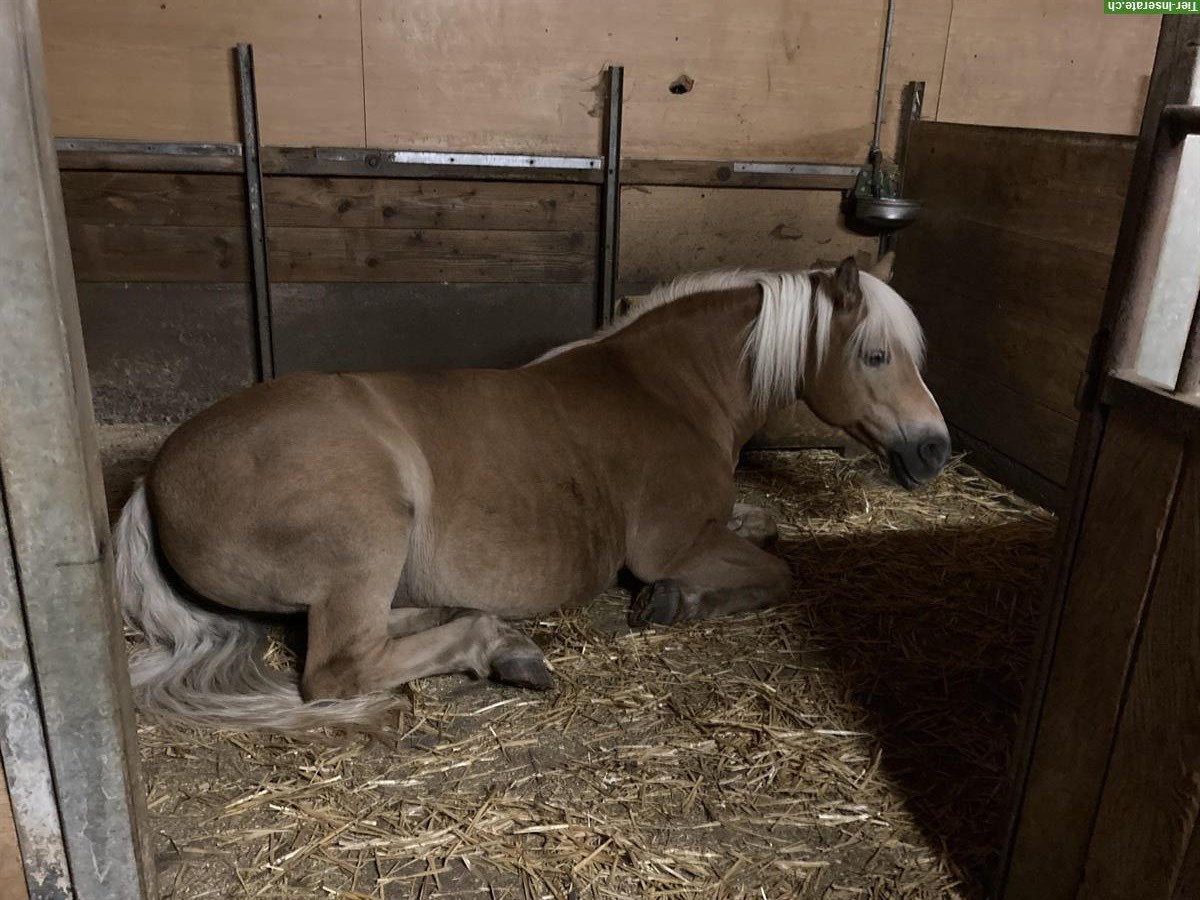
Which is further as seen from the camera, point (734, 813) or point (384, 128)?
point (384, 128)

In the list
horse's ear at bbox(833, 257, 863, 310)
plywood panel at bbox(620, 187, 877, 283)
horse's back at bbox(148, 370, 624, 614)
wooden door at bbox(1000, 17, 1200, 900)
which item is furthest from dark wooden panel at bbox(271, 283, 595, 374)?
wooden door at bbox(1000, 17, 1200, 900)

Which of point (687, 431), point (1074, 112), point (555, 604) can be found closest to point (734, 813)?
point (555, 604)

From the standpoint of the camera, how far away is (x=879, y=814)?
212cm

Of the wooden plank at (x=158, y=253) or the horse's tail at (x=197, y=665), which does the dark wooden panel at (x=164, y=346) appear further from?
the horse's tail at (x=197, y=665)

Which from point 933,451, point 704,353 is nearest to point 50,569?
point 704,353

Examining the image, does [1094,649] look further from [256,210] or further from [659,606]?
[256,210]

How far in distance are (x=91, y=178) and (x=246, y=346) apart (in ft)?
3.46

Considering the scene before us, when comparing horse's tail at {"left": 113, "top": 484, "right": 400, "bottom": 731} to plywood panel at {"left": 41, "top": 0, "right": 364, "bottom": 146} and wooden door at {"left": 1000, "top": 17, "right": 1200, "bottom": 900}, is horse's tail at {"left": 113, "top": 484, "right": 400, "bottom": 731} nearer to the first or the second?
wooden door at {"left": 1000, "top": 17, "right": 1200, "bottom": 900}

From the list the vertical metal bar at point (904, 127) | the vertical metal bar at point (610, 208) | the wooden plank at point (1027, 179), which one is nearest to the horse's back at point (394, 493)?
the vertical metal bar at point (610, 208)

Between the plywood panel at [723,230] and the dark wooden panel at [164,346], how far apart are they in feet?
6.91

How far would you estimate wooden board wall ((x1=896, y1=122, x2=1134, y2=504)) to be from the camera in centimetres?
367

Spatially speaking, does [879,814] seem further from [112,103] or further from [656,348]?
[112,103]

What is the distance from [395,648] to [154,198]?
3.04m

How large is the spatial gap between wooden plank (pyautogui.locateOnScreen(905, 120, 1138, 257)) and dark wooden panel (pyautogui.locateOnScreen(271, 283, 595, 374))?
6.48 ft
